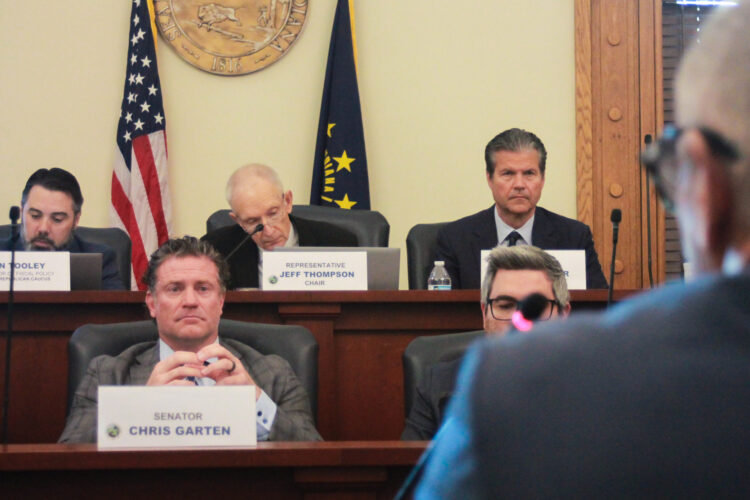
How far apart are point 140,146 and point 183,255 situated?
269 cm

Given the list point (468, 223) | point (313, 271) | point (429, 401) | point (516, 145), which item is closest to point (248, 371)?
point (429, 401)

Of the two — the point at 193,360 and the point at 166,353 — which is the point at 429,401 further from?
the point at 166,353

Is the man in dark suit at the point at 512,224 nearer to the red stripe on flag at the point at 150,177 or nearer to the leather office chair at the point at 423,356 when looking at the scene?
the leather office chair at the point at 423,356

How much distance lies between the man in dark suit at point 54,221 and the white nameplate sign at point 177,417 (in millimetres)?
2398

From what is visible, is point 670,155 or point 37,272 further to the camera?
point 37,272

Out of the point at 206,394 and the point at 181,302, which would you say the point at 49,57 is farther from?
the point at 206,394

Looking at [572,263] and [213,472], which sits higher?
[572,263]

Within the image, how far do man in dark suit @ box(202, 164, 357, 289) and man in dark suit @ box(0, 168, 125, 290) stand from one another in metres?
0.45

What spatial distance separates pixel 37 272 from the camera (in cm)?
386

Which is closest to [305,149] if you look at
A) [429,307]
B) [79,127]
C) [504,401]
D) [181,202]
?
[181,202]

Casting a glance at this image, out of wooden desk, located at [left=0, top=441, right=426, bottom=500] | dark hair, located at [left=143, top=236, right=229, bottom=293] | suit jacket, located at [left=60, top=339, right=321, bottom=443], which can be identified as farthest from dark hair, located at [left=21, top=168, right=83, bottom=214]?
wooden desk, located at [left=0, top=441, right=426, bottom=500]

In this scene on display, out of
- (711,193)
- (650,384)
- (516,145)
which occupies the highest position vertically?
(516,145)

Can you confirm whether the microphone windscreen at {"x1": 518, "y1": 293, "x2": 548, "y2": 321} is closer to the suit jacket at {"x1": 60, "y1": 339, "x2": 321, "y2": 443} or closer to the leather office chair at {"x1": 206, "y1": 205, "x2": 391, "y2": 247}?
the suit jacket at {"x1": 60, "y1": 339, "x2": 321, "y2": 443}

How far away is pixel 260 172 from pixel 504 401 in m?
4.18
